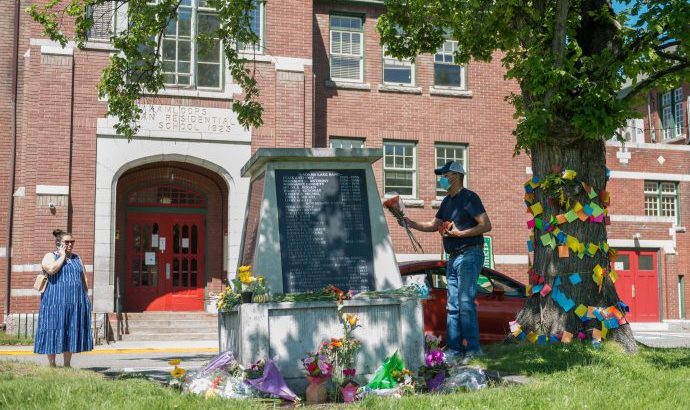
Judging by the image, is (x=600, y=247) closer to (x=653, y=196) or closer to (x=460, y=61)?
(x=460, y=61)

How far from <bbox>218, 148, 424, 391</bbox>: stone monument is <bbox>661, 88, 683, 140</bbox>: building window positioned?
30336 millimetres

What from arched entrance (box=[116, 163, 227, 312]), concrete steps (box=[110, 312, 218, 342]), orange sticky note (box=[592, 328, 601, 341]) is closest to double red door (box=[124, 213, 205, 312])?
arched entrance (box=[116, 163, 227, 312])

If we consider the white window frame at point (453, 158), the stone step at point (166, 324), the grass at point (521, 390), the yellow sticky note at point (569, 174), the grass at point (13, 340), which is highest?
the white window frame at point (453, 158)

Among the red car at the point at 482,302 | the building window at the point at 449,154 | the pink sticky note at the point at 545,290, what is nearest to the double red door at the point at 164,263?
the building window at the point at 449,154

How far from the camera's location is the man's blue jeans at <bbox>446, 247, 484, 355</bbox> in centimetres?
856

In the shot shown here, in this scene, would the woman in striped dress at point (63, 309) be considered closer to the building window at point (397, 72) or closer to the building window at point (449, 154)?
the building window at point (449, 154)

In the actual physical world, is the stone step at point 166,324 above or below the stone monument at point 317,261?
below

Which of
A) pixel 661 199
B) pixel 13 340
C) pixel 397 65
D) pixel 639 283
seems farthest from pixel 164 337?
pixel 661 199

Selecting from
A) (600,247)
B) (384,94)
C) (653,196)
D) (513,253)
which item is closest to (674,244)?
(653,196)

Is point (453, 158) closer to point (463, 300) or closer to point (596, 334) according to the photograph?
point (596, 334)

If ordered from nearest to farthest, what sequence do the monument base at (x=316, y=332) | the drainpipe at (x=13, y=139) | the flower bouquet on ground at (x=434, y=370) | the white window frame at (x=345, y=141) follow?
the monument base at (x=316, y=332) < the flower bouquet on ground at (x=434, y=370) < the drainpipe at (x=13, y=139) < the white window frame at (x=345, y=141)

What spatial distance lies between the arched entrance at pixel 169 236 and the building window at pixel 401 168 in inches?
183

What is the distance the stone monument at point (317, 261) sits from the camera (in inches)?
277

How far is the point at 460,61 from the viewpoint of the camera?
41.7 ft
